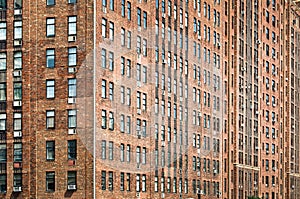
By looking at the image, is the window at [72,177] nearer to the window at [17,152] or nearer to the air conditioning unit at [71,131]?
the air conditioning unit at [71,131]

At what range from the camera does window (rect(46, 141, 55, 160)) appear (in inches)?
2584

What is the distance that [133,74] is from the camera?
2751 inches

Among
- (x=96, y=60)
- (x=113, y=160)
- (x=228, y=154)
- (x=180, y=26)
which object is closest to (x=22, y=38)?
(x=96, y=60)

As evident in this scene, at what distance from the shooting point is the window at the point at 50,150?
215 ft

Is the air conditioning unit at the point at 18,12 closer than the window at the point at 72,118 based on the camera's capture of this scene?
No

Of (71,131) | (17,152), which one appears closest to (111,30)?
(71,131)

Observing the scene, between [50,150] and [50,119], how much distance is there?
2452mm

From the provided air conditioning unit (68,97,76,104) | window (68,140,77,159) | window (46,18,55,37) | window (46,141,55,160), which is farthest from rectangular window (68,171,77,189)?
window (46,18,55,37)

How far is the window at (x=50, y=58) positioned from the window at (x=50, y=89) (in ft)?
4.23

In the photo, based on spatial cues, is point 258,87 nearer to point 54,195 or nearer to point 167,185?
point 167,185

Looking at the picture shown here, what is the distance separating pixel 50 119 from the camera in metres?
66.2

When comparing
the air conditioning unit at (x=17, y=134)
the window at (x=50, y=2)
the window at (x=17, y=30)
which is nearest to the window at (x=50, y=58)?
the window at (x=17, y=30)

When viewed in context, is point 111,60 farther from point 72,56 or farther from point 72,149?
point 72,149

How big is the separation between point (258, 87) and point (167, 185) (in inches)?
1333
